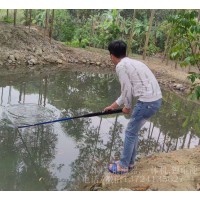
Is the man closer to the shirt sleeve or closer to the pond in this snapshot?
the shirt sleeve

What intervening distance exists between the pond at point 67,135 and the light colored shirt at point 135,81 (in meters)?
1.22

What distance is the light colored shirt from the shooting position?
3.28 meters

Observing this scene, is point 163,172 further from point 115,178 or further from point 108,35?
point 108,35

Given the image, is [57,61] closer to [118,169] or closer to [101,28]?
[101,28]

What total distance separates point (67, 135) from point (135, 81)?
2.30 m

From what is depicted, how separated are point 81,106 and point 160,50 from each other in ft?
40.6

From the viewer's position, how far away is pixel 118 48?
331cm

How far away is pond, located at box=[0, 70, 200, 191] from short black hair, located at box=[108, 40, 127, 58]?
5.17 ft

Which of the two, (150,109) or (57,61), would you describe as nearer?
(150,109)

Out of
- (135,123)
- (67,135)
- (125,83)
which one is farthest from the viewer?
(67,135)

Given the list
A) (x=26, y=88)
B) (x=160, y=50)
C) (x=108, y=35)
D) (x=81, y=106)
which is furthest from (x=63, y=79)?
(x=160, y=50)

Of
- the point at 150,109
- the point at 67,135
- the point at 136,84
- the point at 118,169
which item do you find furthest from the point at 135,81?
the point at 67,135

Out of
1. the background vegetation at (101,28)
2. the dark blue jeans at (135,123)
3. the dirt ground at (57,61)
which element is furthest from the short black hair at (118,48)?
the background vegetation at (101,28)

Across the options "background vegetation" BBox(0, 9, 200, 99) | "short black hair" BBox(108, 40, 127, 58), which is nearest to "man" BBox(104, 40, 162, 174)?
"short black hair" BBox(108, 40, 127, 58)
